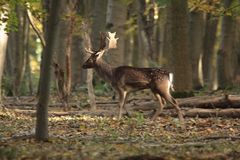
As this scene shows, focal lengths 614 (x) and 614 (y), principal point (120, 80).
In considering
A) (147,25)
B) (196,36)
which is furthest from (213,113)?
(196,36)

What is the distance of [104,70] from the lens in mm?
15305

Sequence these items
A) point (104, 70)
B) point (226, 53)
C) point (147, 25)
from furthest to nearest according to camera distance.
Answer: point (147, 25) → point (226, 53) → point (104, 70)

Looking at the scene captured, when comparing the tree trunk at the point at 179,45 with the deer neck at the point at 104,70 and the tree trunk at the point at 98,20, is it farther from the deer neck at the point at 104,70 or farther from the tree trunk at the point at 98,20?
the tree trunk at the point at 98,20

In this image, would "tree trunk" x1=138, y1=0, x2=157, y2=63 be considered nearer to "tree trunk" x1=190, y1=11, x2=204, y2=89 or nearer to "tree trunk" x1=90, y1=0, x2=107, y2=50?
"tree trunk" x1=190, y1=11, x2=204, y2=89

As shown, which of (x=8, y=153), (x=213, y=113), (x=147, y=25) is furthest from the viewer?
(x=147, y=25)

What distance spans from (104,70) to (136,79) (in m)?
1.03

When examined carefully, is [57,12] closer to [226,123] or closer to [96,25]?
[226,123]

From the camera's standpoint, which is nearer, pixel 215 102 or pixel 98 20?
pixel 215 102

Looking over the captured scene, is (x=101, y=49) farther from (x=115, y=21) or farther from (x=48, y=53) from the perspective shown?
(x=115, y=21)

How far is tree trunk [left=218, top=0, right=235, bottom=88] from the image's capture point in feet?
77.9

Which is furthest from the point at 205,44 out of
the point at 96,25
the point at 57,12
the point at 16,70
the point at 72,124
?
the point at 57,12

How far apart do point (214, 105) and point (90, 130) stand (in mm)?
3838

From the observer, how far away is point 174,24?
1912 centimetres

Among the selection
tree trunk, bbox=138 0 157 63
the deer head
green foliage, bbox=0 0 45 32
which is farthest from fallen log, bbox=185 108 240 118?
tree trunk, bbox=138 0 157 63
